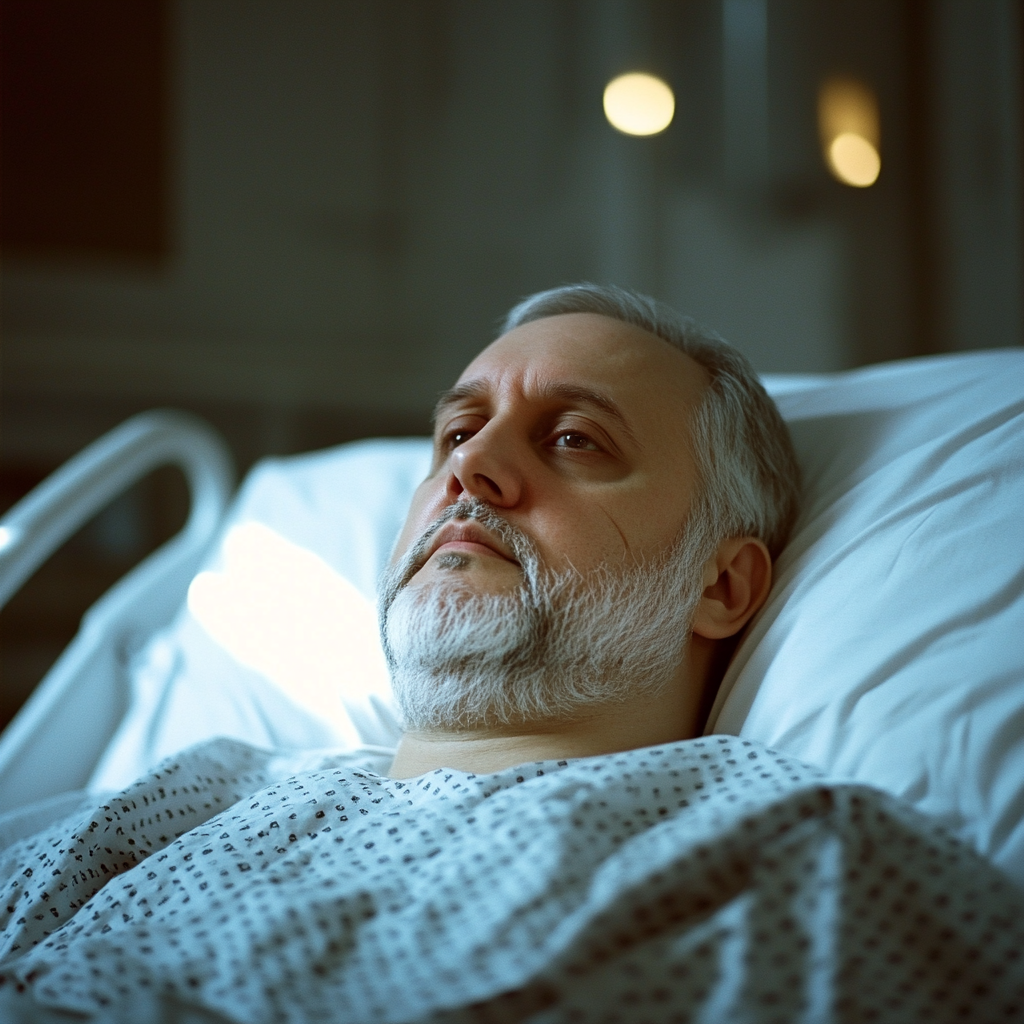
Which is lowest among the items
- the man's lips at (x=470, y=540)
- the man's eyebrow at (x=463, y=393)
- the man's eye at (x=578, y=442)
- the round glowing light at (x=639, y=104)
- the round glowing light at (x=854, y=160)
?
the man's lips at (x=470, y=540)

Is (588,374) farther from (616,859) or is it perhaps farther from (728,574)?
(616,859)

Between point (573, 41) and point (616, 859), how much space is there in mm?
Answer: 2398

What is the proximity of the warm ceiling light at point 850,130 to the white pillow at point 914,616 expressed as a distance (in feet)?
3.36

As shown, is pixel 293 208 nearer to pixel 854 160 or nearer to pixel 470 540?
pixel 854 160

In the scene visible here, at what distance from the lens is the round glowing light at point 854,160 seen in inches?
77.4

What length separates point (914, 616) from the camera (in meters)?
0.81

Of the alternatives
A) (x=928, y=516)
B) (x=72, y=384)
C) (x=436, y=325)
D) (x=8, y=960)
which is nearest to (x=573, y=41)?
(x=436, y=325)

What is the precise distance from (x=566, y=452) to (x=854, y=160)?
55.4 inches

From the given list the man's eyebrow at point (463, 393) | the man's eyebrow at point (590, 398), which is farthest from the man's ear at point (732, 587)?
the man's eyebrow at point (463, 393)

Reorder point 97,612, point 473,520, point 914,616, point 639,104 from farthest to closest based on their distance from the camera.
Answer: point 639,104
point 97,612
point 473,520
point 914,616

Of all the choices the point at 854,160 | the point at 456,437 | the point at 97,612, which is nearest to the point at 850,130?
the point at 854,160

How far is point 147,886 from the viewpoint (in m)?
0.76

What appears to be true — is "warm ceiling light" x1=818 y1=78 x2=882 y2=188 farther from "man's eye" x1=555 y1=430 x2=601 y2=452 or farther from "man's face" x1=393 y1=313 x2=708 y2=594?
"man's eye" x1=555 y1=430 x2=601 y2=452

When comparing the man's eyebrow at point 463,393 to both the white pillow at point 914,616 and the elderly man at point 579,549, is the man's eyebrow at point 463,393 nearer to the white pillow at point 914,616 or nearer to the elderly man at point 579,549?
the elderly man at point 579,549
